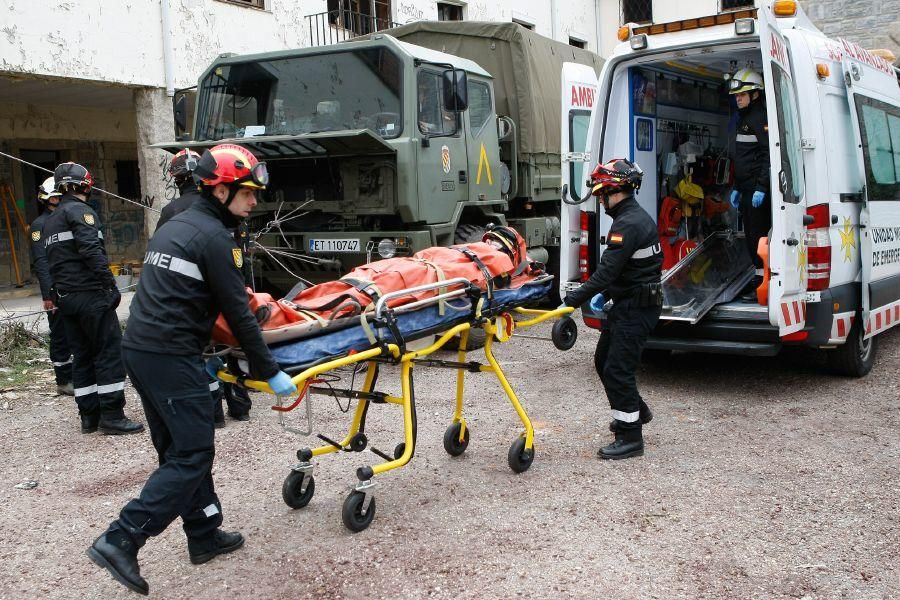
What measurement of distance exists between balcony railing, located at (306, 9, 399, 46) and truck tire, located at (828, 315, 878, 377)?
28.4 ft

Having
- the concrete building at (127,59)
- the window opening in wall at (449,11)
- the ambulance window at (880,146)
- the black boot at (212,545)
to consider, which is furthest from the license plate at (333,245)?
the window opening in wall at (449,11)

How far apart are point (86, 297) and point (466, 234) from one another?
348 centimetres

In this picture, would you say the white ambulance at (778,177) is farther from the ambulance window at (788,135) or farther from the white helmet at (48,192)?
the white helmet at (48,192)

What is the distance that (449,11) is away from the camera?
16.2 meters

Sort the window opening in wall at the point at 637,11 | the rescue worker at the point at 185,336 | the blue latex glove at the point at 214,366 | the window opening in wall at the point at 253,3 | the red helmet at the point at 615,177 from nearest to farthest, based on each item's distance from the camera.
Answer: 1. the rescue worker at the point at 185,336
2. the blue latex glove at the point at 214,366
3. the red helmet at the point at 615,177
4. the window opening in wall at the point at 253,3
5. the window opening in wall at the point at 637,11

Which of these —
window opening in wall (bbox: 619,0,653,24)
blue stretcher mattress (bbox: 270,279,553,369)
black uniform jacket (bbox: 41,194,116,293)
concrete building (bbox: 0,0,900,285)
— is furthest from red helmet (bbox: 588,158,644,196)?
window opening in wall (bbox: 619,0,653,24)

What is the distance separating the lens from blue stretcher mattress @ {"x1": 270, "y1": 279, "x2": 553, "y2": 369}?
3.57 m

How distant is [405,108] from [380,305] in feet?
12.5

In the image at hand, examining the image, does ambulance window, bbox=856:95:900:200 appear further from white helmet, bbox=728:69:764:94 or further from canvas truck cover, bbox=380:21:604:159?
canvas truck cover, bbox=380:21:604:159

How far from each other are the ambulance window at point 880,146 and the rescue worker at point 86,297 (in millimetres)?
5524

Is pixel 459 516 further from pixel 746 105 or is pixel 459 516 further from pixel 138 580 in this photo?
pixel 746 105

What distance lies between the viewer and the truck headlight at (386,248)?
7.07 meters

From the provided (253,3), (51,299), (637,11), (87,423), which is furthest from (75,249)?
(637,11)

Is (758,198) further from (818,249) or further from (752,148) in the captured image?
(818,249)
